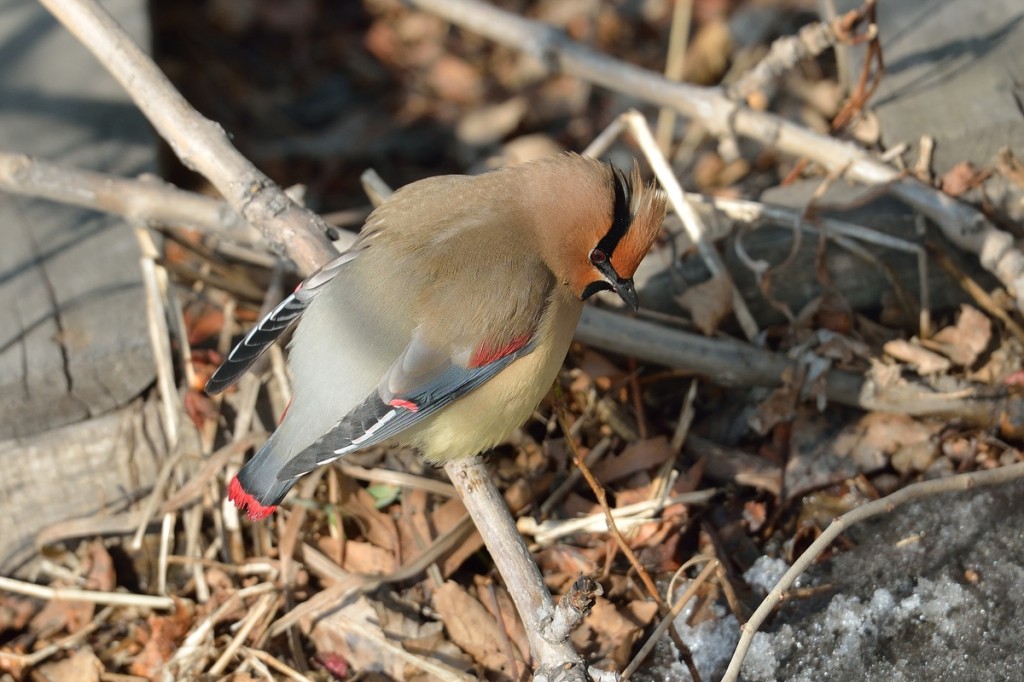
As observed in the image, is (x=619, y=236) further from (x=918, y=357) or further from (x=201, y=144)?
(x=201, y=144)

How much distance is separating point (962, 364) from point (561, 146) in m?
2.82

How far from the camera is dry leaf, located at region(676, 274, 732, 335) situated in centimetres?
383

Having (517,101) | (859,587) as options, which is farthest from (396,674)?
(517,101)

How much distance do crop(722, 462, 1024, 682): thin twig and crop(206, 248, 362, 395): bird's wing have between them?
1.54m

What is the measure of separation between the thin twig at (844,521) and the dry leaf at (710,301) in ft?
3.42

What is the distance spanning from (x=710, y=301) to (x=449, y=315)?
3.70 feet

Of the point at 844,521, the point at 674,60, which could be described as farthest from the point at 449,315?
the point at 674,60

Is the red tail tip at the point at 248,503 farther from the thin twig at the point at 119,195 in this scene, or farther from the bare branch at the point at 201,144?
the thin twig at the point at 119,195

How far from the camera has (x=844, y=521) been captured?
111 inches

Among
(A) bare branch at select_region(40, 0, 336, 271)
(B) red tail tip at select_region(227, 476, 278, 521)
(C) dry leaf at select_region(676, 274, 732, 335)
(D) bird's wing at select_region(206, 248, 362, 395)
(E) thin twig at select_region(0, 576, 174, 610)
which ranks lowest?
(C) dry leaf at select_region(676, 274, 732, 335)

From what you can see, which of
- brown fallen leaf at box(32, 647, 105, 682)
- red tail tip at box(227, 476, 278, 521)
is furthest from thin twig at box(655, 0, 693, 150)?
brown fallen leaf at box(32, 647, 105, 682)

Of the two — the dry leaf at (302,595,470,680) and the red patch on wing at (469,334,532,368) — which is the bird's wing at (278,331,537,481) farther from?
the dry leaf at (302,595,470,680)

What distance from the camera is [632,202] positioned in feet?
10.7

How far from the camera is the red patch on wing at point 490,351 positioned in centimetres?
313
